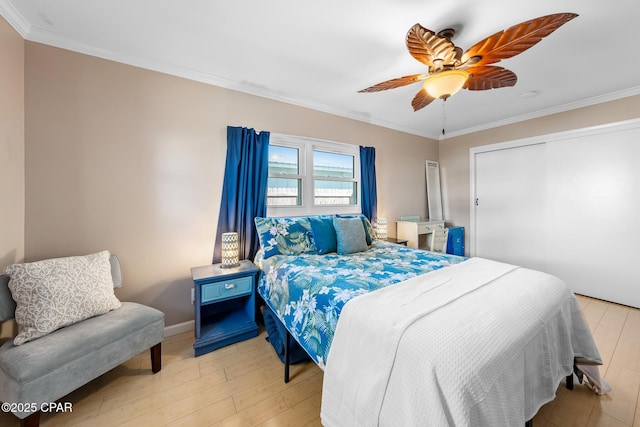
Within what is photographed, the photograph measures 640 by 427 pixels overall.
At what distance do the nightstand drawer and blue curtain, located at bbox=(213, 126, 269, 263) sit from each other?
45cm

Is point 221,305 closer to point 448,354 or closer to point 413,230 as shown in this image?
point 448,354

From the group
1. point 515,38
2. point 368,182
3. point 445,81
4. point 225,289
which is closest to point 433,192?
point 368,182

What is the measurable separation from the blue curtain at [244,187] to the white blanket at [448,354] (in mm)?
1667

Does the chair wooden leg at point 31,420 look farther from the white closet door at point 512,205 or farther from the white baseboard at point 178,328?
the white closet door at point 512,205

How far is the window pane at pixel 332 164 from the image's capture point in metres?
3.09

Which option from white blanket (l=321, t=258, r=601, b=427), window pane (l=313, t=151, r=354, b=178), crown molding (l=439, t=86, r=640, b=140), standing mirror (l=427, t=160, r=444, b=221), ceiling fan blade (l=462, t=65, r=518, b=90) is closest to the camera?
white blanket (l=321, t=258, r=601, b=427)

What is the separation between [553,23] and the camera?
1183 millimetres

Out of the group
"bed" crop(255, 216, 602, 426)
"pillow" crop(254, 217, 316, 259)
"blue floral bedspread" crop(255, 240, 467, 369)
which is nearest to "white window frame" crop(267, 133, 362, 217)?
"pillow" crop(254, 217, 316, 259)

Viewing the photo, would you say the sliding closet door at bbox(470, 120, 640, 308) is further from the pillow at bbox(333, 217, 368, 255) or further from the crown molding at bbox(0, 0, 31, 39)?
the crown molding at bbox(0, 0, 31, 39)

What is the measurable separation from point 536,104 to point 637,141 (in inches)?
41.3

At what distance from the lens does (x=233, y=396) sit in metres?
1.53

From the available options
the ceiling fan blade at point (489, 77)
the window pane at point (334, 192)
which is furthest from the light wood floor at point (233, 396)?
the ceiling fan blade at point (489, 77)

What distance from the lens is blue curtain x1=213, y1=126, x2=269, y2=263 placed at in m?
2.44

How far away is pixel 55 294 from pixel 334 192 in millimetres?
2676
